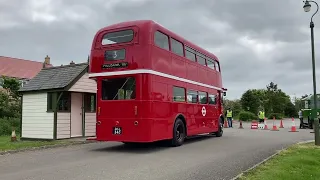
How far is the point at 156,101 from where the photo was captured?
12453mm

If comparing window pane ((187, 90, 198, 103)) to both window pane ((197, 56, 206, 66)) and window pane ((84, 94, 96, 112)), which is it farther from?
window pane ((84, 94, 96, 112))

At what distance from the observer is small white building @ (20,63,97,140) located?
16953 mm

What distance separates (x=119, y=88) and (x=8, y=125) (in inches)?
577

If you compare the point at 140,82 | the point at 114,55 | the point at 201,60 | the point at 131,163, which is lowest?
the point at 131,163

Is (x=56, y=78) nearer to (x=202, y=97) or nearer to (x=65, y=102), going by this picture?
(x=65, y=102)

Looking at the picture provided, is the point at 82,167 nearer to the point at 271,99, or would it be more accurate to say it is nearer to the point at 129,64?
the point at 129,64

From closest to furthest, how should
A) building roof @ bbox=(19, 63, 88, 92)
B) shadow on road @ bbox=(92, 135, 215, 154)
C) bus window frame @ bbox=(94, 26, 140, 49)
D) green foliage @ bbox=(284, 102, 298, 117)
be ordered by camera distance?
bus window frame @ bbox=(94, 26, 140, 49)
shadow on road @ bbox=(92, 135, 215, 154)
building roof @ bbox=(19, 63, 88, 92)
green foliage @ bbox=(284, 102, 298, 117)

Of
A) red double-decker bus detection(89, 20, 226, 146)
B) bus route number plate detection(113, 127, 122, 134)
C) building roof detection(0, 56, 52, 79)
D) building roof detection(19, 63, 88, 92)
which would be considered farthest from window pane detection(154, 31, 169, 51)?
building roof detection(0, 56, 52, 79)

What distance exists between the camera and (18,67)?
6138 centimetres

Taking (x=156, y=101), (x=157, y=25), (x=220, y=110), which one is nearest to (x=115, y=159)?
(x=156, y=101)

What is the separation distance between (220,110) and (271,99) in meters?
44.5

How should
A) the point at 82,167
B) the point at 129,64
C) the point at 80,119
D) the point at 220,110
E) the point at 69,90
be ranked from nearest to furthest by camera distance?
the point at 82,167, the point at 129,64, the point at 69,90, the point at 80,119, the point at 220,110

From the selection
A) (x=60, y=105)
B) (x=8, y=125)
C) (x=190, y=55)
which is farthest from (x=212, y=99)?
(x=8, y=125)

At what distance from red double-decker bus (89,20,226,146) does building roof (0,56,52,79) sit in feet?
160
